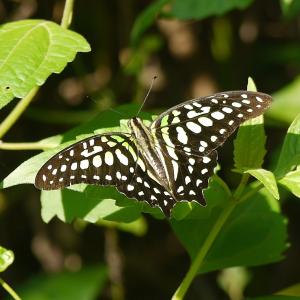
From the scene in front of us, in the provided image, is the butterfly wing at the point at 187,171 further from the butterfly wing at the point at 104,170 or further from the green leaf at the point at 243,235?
the green leaf at the point at 243,235

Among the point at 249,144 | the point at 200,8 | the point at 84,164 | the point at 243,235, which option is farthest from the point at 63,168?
the point at 200,8

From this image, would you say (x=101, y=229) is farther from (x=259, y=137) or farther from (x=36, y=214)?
(x=259, y=137)

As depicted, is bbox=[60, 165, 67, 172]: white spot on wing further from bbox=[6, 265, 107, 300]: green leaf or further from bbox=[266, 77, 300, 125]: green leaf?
bbox=[266, 77, 300, 125]: green leaf

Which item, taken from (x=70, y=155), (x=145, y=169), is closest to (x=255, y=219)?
(x=145, y=169)

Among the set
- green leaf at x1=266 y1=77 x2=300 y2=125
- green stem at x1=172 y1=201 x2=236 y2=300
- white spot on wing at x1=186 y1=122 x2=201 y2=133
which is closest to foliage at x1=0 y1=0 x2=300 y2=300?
green stem at x1=172 y1=201 x2=236 y2=300

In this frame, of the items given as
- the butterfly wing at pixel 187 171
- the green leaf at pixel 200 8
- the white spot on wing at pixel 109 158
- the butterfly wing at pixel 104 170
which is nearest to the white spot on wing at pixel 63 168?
the butterfly wing at pixel 104 170

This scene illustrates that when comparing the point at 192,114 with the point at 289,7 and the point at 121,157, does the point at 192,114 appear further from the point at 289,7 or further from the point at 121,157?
the point at 289,7
